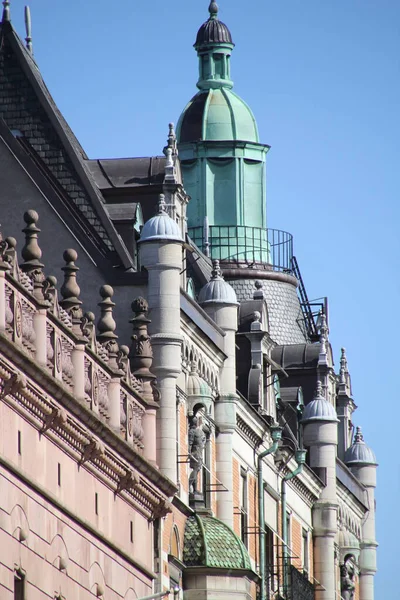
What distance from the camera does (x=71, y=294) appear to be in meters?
62.6

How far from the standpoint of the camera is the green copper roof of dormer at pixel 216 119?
96312 millimetres

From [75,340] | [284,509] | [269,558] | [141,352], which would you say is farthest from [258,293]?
[75,340]

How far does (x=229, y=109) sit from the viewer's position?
9625 centimetres

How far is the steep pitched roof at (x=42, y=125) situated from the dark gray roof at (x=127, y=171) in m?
0.61


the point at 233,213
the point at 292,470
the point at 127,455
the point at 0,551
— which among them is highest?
the point at 233,213

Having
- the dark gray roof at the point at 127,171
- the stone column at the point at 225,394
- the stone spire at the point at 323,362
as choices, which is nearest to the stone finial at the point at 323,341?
the stone spire at the point at 323,362

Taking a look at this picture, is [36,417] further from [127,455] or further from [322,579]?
[322,579]

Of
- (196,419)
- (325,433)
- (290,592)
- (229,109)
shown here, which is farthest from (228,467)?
(229,109)

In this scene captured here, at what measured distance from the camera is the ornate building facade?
57312 mm

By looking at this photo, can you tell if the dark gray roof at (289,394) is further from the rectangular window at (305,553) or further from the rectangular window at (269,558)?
the rectangular window at (269,558)

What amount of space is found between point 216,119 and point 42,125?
2353 cm

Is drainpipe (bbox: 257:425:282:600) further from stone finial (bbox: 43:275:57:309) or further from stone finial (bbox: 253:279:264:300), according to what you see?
stone finial (bbox: 43:275:57:309)

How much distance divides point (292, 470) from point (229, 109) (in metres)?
14.5

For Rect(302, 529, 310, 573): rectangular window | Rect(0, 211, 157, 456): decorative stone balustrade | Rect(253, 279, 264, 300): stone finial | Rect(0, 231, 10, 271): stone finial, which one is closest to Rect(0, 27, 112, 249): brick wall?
Rect(0, 211, 157, 456): decorative stone balustrade
